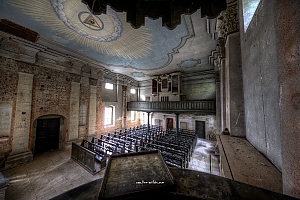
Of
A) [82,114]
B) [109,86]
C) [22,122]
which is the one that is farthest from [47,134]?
[109,86]

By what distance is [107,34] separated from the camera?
5.20 metres

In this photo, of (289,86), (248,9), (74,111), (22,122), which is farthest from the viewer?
(74,111)

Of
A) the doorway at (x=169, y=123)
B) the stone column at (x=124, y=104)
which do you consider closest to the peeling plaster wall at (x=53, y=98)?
the stone column at (x=124, y=104)

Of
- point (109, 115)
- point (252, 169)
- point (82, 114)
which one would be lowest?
point (109, 115)

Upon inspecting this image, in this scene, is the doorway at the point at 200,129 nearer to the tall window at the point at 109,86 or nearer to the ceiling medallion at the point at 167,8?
the tall window at the point at 109,86

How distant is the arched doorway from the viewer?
682cm

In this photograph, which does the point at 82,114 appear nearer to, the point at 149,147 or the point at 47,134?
the point at 47,134

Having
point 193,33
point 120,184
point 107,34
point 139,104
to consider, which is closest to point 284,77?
point 120,184

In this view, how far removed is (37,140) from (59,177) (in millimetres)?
3978

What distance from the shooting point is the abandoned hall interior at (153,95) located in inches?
31.3

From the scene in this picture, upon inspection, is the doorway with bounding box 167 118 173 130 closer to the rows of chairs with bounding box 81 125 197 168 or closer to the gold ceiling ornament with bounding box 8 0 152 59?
the rows of chairs with bounding box 81 125 197 168

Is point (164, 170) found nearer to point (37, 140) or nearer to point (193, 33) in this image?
point (193, 33)

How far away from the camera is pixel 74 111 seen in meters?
7.91

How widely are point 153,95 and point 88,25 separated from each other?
9616 millimetres
